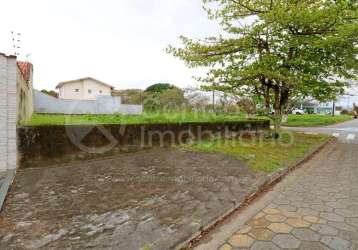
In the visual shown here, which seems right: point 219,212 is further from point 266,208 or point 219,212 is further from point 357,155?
point 357,155

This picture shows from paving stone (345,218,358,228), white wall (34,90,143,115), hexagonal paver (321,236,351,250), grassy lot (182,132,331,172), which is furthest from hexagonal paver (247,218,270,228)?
white wall (34,90,143,115)

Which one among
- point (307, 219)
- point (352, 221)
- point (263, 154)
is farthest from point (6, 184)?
point (263, 154)

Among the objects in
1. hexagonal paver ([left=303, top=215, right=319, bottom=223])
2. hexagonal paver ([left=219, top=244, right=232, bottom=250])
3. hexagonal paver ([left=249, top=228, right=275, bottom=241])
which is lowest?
hexagonal paver ([left=219, top=244, right=232, bottom=250])

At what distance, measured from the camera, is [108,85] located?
146ft

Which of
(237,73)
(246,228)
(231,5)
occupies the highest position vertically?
(231,5)

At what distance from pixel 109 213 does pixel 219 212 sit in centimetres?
150

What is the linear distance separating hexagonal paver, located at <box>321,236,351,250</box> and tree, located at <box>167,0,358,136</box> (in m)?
6.58

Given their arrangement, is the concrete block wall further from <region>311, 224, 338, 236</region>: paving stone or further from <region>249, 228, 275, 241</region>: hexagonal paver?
<region>311, 224, 338, 236</region>: paving stone

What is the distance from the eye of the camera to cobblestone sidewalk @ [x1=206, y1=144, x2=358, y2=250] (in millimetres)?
2709

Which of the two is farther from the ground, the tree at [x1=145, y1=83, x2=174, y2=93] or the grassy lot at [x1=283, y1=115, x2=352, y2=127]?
the tree at [x1=145, y1=83, x2=174, y2=93]

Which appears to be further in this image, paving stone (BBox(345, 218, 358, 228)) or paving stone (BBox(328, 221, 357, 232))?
paving stone (BBox(345, 218, 358, 228))

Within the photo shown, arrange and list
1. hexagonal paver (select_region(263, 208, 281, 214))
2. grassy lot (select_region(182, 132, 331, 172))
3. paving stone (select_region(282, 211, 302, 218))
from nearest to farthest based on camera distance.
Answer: paving stone (select_region(282, 211, 302, 218))
hexagonal paver (select_region(263, 208, 281, 214))
grassy lot (select_region(182, 132, 331, 172))

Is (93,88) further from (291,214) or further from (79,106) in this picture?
(291,214)

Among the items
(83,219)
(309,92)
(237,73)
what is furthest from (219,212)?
(309,92)
